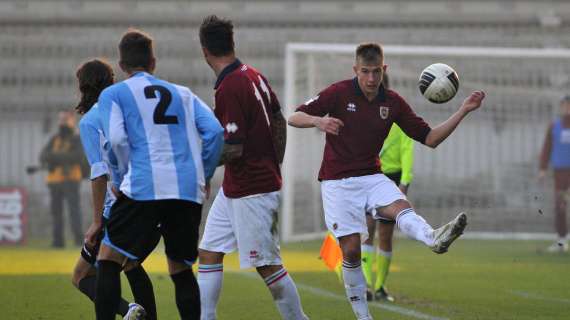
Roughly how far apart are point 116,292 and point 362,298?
6.48 ft

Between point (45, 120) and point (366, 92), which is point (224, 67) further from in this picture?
point (45, 120)

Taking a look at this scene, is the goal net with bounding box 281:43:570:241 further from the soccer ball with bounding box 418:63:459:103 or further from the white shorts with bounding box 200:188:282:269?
the white shorts with bounding box 200:188:282:269

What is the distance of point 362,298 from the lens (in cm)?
752

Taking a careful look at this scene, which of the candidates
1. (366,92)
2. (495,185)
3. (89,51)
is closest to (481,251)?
(495,185)

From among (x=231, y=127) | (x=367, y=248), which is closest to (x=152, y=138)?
(x=231, y=127)

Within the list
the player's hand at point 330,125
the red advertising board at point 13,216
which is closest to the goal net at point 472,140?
the red advertising board at point 13,216

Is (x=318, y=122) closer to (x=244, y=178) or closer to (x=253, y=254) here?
(x=244, y=178)

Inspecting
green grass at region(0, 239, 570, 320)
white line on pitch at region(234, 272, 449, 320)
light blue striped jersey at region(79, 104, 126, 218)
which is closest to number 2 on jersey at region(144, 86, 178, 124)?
light blue striped jersey at region(79, 104, 126, 218)

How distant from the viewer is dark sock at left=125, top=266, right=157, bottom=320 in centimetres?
702

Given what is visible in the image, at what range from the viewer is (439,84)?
776cm

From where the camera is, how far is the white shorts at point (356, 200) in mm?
7648

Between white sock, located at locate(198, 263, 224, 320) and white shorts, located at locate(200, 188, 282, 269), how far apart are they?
121 mm

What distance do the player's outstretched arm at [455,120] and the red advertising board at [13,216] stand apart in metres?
12.5

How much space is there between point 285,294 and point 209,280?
0.47 meters
